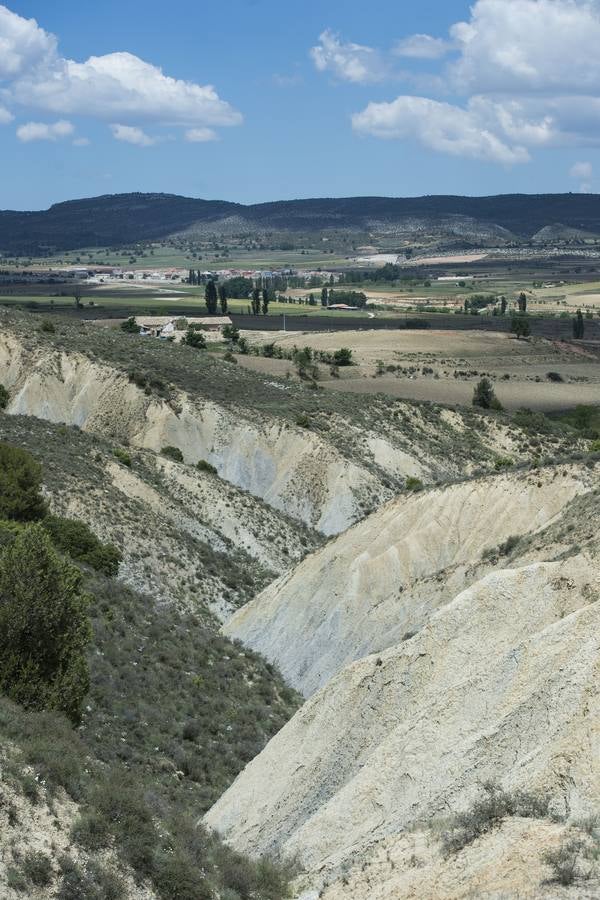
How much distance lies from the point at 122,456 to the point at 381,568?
2228 centimetres

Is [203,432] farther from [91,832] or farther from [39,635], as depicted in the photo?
[91,832]

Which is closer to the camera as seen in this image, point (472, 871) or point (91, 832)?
point (472, 871)

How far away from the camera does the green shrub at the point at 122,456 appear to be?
59.2 meters

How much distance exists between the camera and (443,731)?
2275cm

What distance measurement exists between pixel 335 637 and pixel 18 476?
15300 mm

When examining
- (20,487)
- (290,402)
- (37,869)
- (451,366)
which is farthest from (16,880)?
(451,366)

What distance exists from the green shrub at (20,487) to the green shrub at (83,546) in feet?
3.20

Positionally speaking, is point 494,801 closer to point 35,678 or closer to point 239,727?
point 35,678

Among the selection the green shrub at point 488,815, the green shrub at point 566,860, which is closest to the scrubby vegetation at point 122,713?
the green shrub at point 488,815

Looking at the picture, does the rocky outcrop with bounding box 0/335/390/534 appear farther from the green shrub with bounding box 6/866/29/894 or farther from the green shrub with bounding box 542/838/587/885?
the green shrub with bounding box 542/838/587/885

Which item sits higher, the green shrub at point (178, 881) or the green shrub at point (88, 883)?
the green shrub at point (88, 883)

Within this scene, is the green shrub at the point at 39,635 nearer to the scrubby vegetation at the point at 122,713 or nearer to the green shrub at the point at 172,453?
the scrubby vegetation at the point at 122,713

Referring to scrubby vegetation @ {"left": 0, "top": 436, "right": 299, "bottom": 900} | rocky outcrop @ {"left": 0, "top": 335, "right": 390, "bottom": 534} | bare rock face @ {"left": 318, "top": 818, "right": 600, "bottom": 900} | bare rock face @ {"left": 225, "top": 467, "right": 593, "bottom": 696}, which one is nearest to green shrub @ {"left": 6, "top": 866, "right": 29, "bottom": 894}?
scrubby vegetation @ {"left": 0, "top": 436, "right": 299, "bottom": 900}

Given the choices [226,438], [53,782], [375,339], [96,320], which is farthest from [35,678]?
[96,320]
